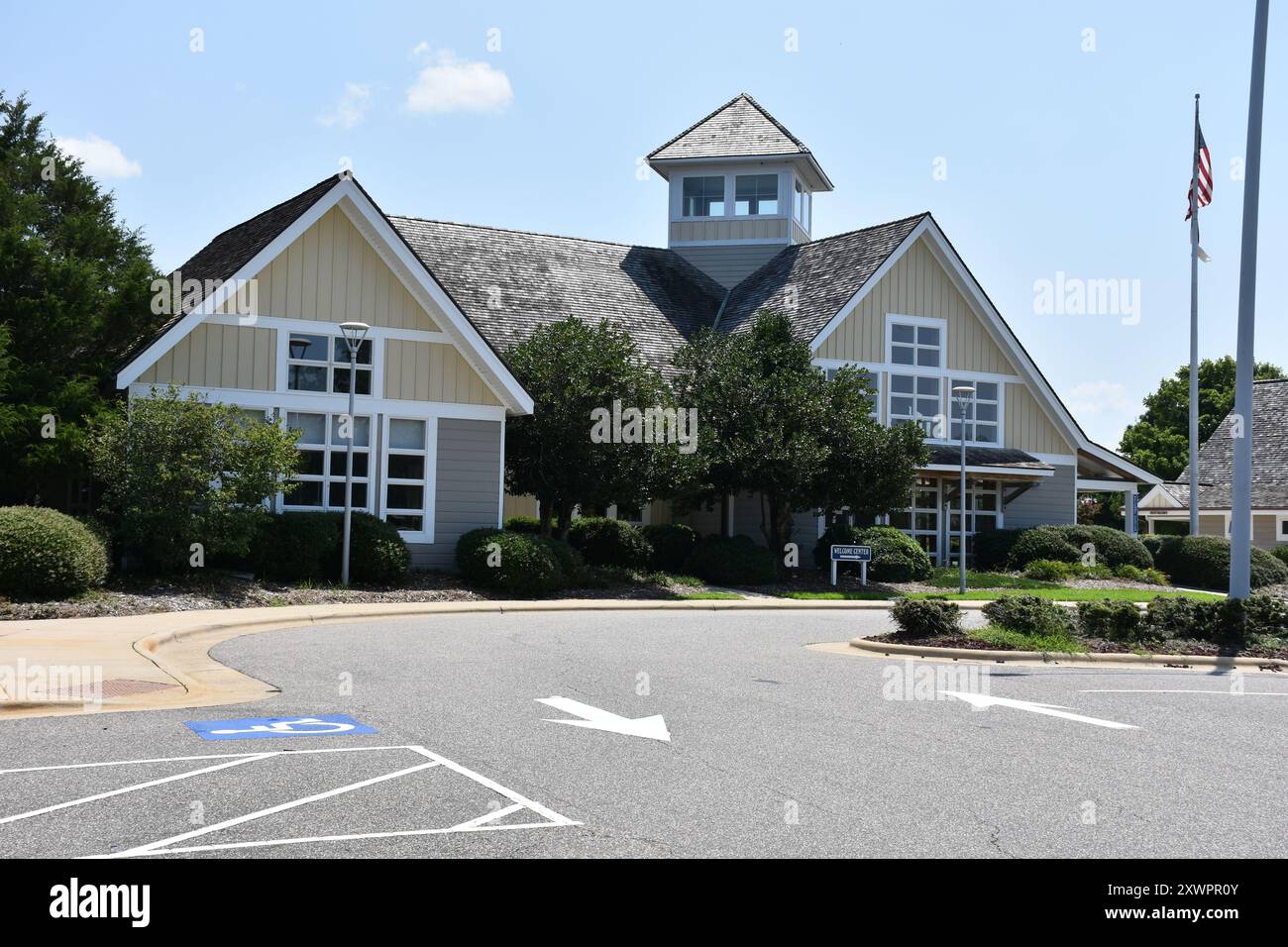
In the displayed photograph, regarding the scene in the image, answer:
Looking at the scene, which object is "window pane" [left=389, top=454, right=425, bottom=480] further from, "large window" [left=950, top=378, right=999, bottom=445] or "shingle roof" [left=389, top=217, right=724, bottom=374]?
"large window" [left=950, top=378, right=999, bottom=445]

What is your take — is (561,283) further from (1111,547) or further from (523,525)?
(1111,547)

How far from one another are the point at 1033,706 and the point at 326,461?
57.3 feet

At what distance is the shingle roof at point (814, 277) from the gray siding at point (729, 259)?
73cm

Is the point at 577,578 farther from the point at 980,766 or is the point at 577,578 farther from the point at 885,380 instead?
the point at 980,766

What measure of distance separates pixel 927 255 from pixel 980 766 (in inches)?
1150

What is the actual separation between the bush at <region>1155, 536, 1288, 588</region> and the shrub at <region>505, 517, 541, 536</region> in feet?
58.2

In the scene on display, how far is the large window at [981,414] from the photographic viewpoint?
37.2 meters

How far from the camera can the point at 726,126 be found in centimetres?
4331

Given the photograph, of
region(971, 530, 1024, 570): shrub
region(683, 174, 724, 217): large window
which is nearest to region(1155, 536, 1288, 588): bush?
region(971, 530, 1024, 570): shrub

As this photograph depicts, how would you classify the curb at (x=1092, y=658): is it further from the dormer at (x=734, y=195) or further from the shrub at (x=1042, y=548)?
the dormer at (x=734, y=195)

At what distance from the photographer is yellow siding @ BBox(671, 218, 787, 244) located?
41438 mm

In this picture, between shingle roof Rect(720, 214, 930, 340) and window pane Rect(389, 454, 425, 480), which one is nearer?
window pane Rect(389, 454, 425, 480)

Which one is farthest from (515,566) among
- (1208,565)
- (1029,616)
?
(1208,565)
